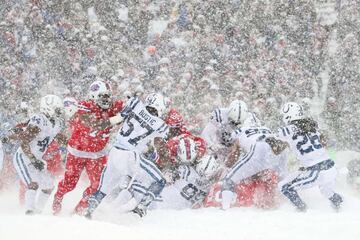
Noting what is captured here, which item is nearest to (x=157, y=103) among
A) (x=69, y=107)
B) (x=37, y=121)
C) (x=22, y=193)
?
(x=37, y=121)

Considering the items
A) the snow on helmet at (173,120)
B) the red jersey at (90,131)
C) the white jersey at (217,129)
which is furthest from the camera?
the white jersey at (217,129)

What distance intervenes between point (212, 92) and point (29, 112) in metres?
3.39

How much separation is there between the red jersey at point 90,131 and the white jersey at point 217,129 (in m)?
1.54

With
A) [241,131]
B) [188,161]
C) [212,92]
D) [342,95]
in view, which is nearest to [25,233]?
[188,161]

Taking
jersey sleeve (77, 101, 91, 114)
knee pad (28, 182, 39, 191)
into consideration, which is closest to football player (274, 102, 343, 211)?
jersey sleeve (77, 101, 91, 114)

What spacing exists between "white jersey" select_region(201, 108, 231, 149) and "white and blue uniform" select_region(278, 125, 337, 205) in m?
1.27

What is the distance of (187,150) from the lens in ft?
24.8

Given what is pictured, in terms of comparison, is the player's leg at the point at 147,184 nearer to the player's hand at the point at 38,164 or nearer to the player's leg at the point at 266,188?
the player's hand at the point at 38,164

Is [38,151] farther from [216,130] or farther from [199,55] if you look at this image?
[199,55]

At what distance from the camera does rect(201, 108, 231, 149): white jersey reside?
8.53m

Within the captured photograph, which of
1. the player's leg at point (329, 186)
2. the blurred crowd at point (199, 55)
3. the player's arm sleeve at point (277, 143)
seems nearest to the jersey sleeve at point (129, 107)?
the player's arm sleeve at point (277, 143)

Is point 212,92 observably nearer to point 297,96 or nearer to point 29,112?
point 297,96

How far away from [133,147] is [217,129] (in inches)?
65.1

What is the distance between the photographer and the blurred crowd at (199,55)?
38.7 feet
